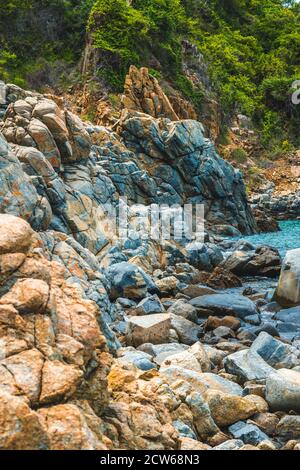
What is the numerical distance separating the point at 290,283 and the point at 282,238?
1711 cm

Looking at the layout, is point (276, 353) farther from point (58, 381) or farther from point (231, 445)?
point (58, 381)

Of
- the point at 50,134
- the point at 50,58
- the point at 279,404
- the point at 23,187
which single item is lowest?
the point at 279,404

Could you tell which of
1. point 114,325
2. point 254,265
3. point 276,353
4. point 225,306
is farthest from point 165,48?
point 276,353

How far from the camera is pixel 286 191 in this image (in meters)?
53.8

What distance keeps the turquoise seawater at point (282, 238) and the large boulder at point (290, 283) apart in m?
9.79

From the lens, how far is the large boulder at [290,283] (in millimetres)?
17312

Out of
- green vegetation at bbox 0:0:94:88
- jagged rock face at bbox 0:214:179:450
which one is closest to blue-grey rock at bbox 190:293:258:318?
jagged rock face at bbox 0:214:179:450

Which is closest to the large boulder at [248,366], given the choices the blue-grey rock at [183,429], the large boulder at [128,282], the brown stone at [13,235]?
the blue-grey rock at [183,429]

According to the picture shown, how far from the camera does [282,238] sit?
112ft

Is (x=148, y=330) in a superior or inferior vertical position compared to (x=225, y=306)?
superior

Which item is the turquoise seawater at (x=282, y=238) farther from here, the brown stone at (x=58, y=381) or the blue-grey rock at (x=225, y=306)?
the brown stone at (x=58, y=381)

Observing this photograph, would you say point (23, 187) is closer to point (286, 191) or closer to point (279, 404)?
point (279, 404)

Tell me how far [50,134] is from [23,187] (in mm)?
6655
